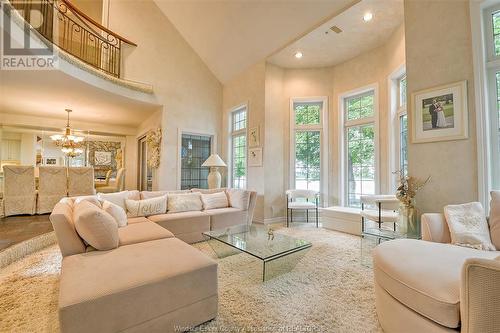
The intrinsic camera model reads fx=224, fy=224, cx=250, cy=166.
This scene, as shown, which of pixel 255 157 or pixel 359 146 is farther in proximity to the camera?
pixel 255 157

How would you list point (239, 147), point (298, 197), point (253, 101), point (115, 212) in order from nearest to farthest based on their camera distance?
point (115, 212) → point (298, 197) → point (253, 101) → point (239, 147)

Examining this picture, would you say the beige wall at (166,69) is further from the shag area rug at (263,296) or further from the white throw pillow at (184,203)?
the shag area rug at (263,296)

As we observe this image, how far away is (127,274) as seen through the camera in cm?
146

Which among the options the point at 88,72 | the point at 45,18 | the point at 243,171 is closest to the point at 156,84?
the point at 88,72

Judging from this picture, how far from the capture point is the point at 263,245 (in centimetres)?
250

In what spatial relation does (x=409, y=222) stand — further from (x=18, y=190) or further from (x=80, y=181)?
(x=18, y=190)

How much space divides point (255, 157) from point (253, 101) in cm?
134

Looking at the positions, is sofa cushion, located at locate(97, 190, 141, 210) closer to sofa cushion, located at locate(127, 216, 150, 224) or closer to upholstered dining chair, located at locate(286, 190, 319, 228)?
sofa cushion, located at locate(127, 216, 150, 224)

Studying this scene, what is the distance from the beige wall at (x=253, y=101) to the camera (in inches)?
198

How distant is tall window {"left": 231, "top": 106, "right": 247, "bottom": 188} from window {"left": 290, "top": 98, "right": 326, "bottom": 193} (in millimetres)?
1239

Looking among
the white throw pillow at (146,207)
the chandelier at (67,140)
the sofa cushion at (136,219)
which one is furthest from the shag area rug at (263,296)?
the chandelier at (67,140)

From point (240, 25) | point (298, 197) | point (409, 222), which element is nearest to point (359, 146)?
point (298, 197)

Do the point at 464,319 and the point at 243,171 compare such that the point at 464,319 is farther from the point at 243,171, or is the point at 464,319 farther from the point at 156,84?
the point at 156,84

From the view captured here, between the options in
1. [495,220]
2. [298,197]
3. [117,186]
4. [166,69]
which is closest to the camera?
[495,220]
